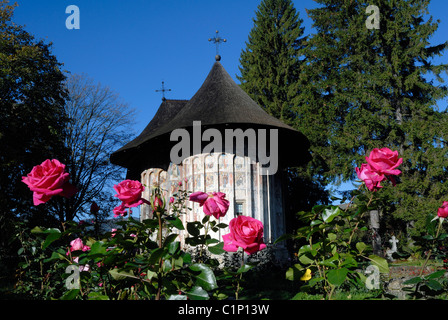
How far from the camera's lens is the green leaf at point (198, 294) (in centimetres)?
149

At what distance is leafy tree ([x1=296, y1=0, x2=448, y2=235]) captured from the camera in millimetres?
17109

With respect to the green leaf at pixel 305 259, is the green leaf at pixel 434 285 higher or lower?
lower

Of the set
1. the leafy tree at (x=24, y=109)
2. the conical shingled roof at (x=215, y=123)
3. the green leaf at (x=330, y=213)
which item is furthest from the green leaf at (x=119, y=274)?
the leafy tree at (x=24, y=109)

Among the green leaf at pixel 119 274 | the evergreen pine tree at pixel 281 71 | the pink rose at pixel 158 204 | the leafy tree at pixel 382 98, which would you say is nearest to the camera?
the green leaf at pixel 119 274

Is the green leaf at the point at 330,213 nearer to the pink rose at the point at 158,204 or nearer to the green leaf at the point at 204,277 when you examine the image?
the green leaf at the point at 204,277

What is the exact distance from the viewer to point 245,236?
5.26ft

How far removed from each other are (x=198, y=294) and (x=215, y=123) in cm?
1000

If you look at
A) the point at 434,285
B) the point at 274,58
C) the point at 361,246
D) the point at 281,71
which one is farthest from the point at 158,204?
the point at 274,58

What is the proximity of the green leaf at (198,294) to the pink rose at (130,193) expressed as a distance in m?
0.53

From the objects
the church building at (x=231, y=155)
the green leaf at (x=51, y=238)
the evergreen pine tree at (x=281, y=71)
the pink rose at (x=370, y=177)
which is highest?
the evergreen pine tree at (x=281, y=71)

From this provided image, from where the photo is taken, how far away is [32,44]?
19.7 m

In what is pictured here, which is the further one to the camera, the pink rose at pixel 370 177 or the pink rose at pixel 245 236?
the pink rose at pixel 370 177
